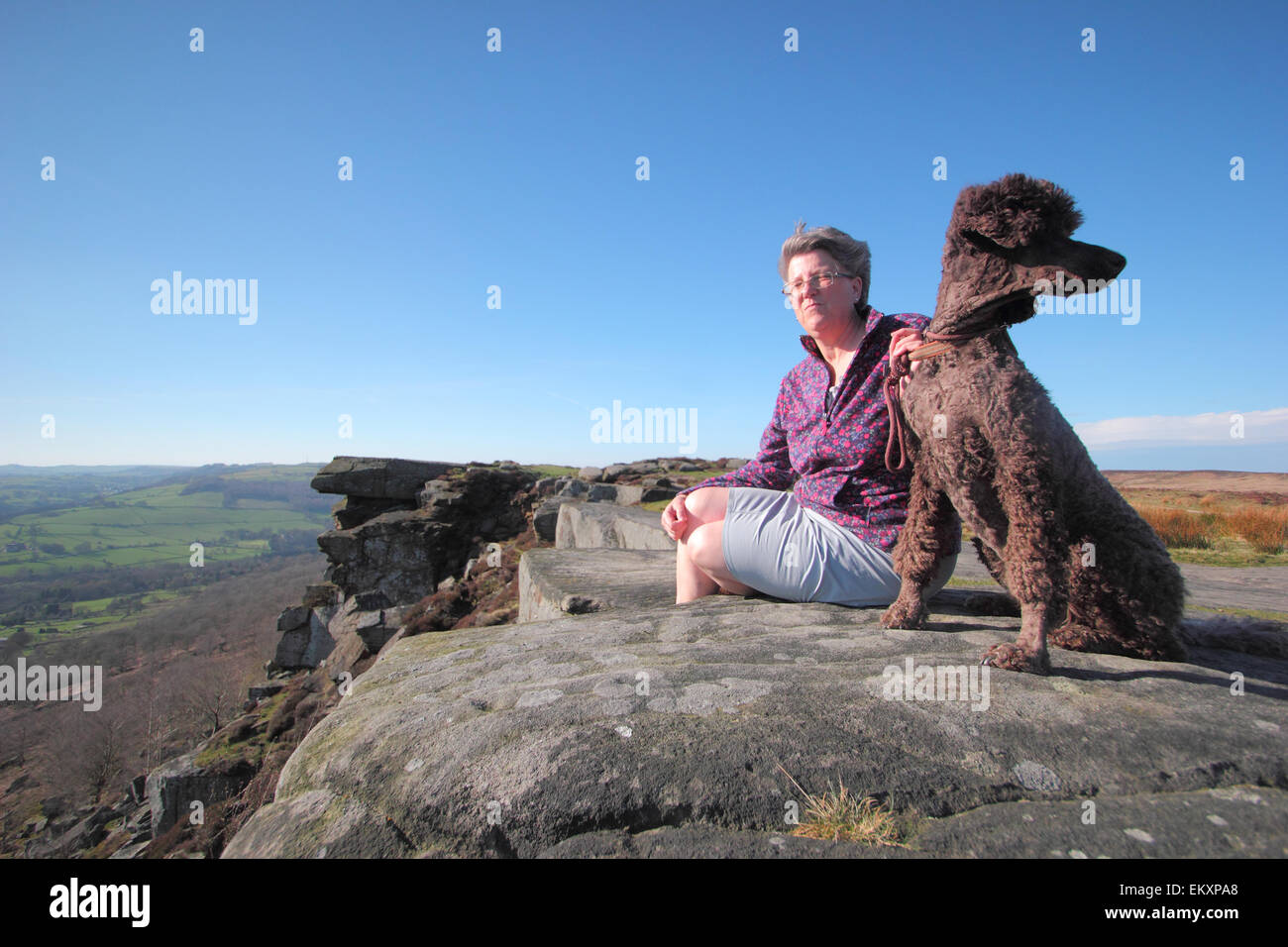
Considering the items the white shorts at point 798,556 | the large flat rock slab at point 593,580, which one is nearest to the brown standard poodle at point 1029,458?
the white shorts at point 798,556

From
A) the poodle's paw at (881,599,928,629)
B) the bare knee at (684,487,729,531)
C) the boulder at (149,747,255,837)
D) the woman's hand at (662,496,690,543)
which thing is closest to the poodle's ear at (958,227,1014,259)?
the poodle's paw at (881,599,928,629)

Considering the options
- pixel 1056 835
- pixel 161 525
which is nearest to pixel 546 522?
pixel 1056 835

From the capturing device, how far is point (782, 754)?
175 centimetres

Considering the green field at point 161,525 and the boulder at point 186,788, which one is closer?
the boulder at point 186,788

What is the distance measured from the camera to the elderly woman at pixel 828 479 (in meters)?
3.44

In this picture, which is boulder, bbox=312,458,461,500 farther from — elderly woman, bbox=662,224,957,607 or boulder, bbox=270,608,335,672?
elderly woman, bbox=662,224,957,607

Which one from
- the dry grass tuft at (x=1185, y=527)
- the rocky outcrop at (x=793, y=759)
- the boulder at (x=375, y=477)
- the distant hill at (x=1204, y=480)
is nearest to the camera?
the rocky outcrop at (x=793, y=759)

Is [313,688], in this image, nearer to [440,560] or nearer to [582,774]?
[440,560]

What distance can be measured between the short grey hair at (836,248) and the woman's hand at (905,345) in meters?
0.84

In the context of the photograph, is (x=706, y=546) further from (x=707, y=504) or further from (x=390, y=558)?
(x=390, y=558)

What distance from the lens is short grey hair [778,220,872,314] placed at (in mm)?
3492

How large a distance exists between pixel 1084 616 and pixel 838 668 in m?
1.10

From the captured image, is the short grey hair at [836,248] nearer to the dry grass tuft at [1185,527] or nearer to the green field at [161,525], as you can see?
the dry grass tuft at [1185,527]

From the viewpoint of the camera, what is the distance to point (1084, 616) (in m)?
2.55
